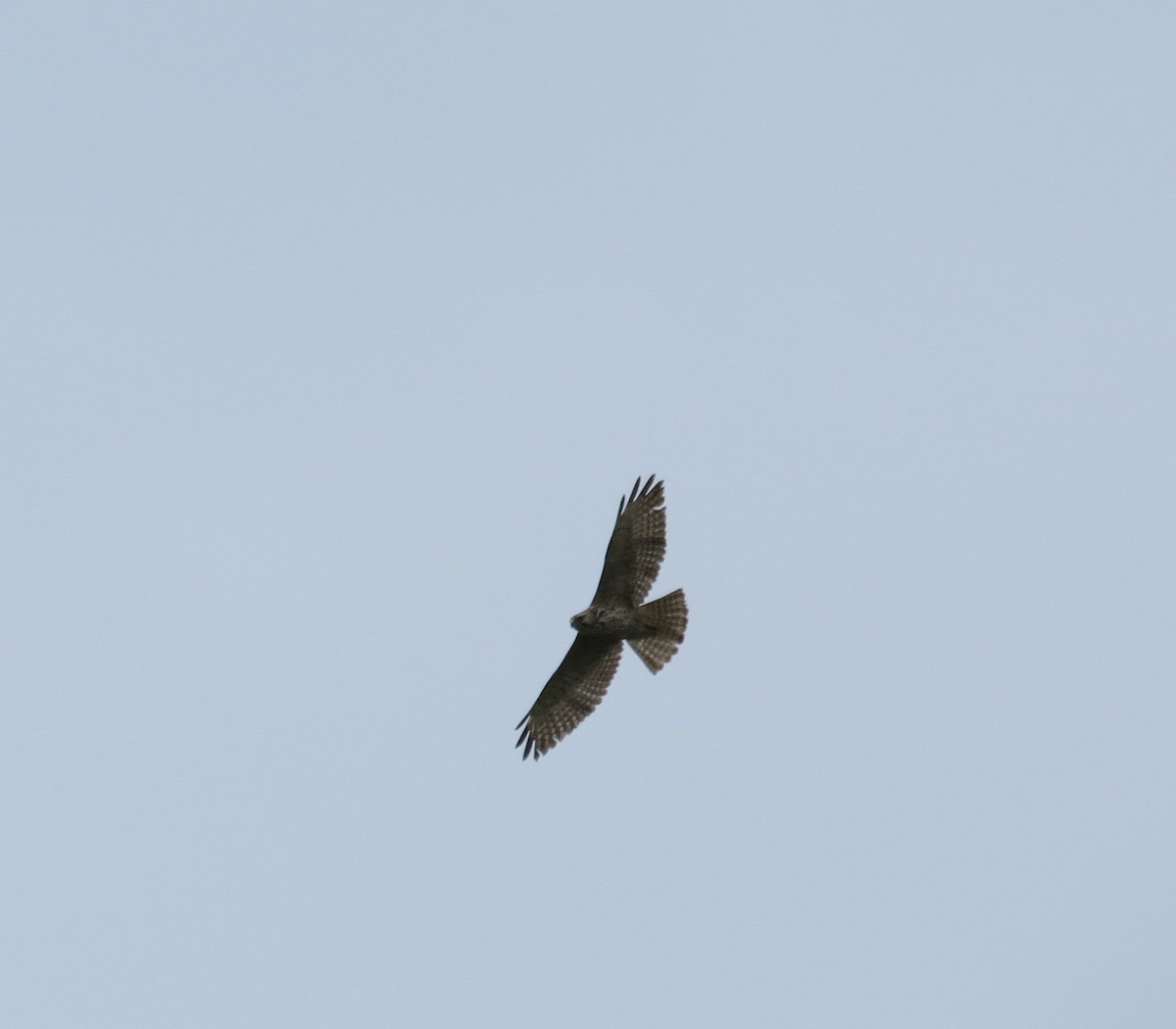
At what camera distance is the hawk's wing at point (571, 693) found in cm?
2564

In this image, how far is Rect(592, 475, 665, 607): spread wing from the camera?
2412 centimetres

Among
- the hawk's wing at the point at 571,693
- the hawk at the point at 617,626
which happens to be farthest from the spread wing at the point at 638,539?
the hawk's wing at the point at 571,693

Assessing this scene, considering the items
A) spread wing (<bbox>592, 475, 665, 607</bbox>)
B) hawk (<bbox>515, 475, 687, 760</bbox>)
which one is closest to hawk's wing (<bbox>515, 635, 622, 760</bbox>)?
hawk (<bbox>515, 475, 687, 760</bbox>)

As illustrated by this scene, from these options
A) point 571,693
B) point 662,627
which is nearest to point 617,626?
point 662,627

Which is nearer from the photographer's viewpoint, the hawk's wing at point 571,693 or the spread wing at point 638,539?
the spread wing at point 638,539

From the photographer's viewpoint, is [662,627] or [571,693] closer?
[662,627]

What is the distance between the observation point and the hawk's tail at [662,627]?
24.7 m

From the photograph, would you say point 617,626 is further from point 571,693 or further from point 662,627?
point 571,693

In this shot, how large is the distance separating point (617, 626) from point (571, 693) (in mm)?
1813

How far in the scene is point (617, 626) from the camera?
81.6ft

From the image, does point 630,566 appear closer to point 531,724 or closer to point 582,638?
point 582,638

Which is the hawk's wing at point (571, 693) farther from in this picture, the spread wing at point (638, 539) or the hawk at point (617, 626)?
the spread wing at point (638, 539)

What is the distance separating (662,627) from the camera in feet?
81.4

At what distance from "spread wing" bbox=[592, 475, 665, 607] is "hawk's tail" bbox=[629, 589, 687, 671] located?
0.47 meters
